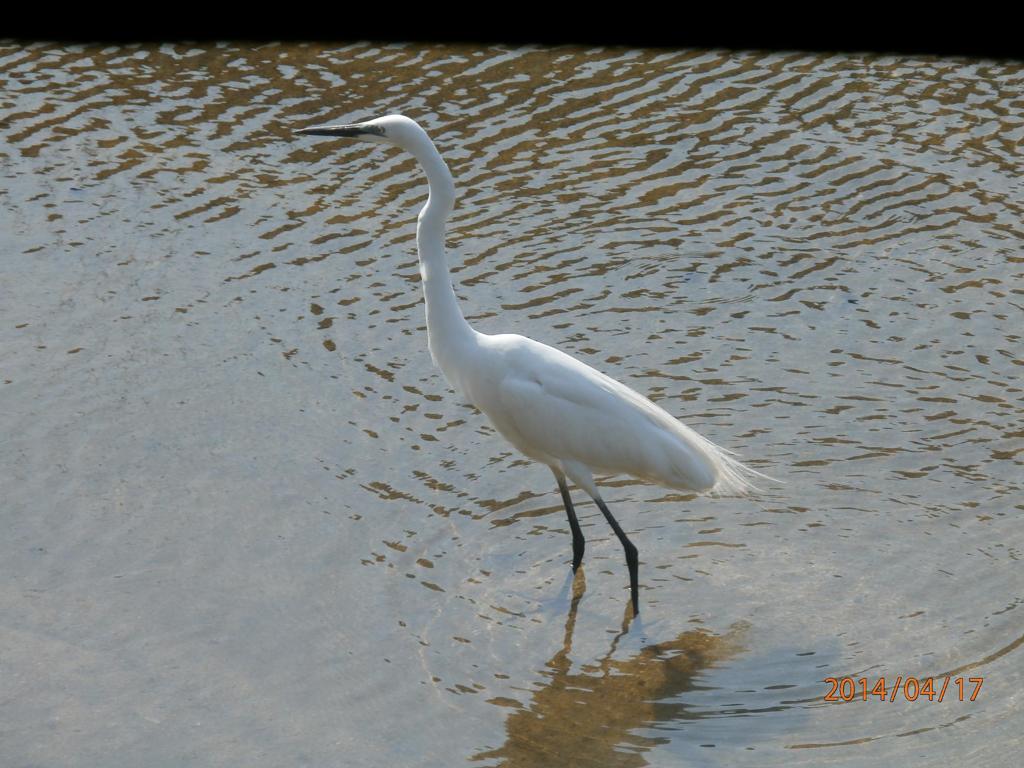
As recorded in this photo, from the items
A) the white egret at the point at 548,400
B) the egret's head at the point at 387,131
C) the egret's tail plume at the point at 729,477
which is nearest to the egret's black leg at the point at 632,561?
the white egret at the point at 548,400

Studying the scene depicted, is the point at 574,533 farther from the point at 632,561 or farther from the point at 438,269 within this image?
the point at 438,269

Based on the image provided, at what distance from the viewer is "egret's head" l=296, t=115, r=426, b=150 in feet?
15.8

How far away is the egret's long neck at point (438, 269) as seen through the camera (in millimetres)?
4840

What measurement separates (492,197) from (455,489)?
2.70 m

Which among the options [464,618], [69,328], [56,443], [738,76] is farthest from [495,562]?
[738,76]

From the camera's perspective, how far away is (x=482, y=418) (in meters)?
5.97

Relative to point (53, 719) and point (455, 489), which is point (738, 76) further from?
point (53, 719)

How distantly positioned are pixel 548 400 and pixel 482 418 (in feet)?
3.69

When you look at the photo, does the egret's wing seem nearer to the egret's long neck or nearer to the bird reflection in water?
the egret's long neck
